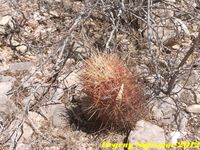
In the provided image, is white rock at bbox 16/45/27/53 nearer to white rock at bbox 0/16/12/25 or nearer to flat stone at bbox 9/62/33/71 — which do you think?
flat stone at bbox 9/62/33/71

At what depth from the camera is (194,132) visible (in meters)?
2.34

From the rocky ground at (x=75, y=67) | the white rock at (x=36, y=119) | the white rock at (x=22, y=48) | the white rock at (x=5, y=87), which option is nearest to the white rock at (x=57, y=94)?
the rocky ground at (x=75, y=67)

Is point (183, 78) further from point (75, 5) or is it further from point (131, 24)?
point (75, 5)

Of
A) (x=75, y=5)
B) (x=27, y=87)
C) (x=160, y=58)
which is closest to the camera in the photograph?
(x=27, y=87)

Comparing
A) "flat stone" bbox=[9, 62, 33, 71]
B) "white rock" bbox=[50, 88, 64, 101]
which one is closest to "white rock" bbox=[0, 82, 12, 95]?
"flat stone" bbox=[9, 62, 33, 71]

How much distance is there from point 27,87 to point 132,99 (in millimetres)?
766

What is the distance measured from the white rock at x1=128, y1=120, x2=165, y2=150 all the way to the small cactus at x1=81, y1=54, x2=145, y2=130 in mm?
64

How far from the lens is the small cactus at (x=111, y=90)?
2.02 m

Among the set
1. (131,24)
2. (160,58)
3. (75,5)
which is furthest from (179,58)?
(75,5)

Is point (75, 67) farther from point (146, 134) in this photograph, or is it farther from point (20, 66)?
point (146, 134)

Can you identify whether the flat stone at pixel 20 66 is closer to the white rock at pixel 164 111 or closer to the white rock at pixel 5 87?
the white rock at pixel 5 87

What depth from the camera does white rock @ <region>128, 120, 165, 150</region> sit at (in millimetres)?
2170

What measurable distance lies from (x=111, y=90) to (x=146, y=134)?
358 millimetres

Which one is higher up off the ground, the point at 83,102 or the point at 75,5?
the point at 75,5
